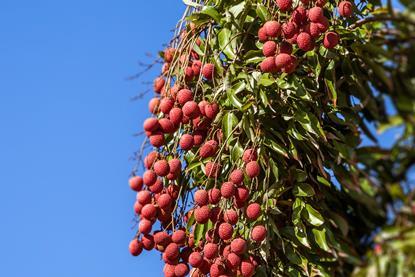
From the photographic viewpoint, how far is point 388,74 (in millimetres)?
914

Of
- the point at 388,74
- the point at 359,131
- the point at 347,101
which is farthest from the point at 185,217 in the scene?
the point at 388,74

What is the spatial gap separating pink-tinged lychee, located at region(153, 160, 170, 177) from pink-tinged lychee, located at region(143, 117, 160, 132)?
0.21 ft

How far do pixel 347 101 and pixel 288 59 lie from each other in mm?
163

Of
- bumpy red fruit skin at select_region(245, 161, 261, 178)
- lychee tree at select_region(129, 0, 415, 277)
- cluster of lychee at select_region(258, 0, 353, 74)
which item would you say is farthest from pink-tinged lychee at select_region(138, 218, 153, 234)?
cluster of lychee at select_region(258, 0, 353, 74)

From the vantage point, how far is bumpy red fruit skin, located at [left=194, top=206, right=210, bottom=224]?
5.06 feet

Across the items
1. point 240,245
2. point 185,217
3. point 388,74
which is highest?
point 185,217

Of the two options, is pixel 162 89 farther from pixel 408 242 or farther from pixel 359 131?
pixel 408 242

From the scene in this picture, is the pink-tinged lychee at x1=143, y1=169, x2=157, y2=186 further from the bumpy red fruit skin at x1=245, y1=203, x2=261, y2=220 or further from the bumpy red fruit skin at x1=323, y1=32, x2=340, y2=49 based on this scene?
the bumpy red fruit skin at x1=323, y1=32, x2=340, y2=49

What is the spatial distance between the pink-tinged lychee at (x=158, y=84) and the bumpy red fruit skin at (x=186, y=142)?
0.14 meters

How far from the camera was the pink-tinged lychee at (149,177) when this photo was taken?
158 centimetres

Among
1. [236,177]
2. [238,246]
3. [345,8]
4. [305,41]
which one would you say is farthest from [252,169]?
[345,8]

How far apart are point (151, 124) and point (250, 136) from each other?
20cm

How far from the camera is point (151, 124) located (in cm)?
156

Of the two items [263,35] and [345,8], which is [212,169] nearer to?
[263,35]
